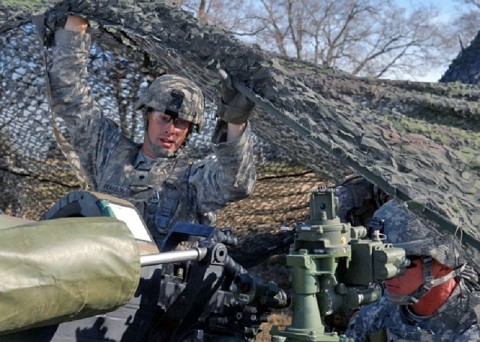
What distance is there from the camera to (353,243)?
2377 millimetres

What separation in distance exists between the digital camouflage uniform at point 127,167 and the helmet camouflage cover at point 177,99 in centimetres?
23

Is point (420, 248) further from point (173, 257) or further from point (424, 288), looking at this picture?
point (173, 257)

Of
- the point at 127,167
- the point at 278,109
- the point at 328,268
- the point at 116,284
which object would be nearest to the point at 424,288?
the point at 278,109

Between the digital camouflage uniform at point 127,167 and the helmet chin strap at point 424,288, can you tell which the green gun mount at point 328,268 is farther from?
the digital camouflage uniform at point 127,167

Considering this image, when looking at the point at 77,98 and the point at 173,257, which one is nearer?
the point at 173,257

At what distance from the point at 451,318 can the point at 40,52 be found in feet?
8.41

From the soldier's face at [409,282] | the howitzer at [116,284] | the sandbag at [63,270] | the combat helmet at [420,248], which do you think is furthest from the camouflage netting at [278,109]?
the sandbag at [63,270]

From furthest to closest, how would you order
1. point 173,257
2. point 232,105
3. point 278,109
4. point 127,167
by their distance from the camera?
1. point 127,167
2. point 232,105
3. point 278,109
4. point 173,257

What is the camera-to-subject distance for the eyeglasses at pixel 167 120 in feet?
12.6

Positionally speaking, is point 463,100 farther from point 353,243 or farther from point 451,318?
point 353,243

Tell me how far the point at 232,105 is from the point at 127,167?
1.05 m

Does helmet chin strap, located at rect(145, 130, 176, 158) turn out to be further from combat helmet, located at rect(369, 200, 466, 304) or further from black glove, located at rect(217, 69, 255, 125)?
combat helmet, located at rect(369, 200, 466, 304)

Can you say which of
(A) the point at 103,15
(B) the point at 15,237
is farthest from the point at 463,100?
(B) the point at 15,237

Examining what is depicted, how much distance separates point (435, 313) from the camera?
11.1ft
